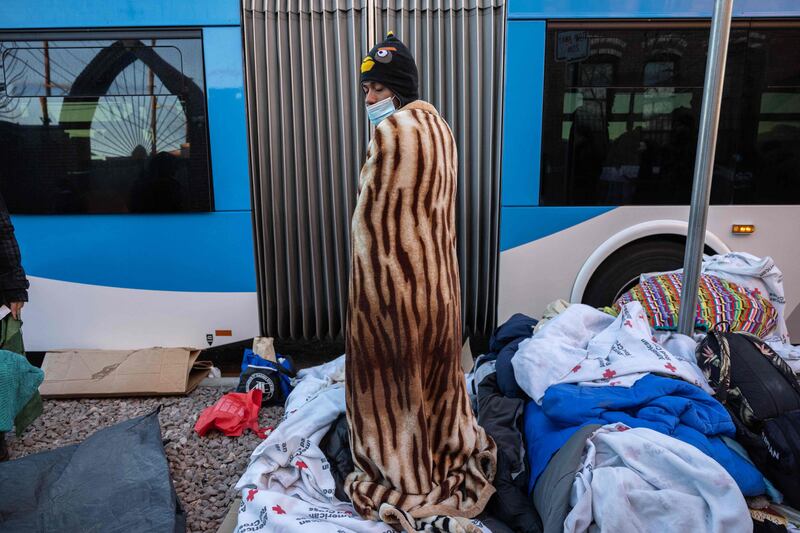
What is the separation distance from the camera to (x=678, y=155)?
4.00 meters

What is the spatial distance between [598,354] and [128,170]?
339 centimetres

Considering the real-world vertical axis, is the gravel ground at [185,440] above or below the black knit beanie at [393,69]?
below

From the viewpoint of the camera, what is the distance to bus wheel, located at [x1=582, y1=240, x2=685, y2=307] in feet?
13.6

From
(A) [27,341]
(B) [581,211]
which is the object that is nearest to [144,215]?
(A) [27,341]

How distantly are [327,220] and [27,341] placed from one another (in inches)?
95.8

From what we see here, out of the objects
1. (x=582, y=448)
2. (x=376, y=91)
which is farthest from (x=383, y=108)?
(x=582, y=448)

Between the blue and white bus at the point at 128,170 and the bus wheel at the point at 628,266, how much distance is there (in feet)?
8.59

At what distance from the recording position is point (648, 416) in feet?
7.74

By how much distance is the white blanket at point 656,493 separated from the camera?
186cm

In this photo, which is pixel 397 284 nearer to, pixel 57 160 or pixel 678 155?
pixel 678 155

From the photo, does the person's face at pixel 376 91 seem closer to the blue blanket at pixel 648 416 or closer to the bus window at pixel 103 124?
the blue blanket at pixel 648 416

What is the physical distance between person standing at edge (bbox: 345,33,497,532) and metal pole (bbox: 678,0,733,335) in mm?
1340

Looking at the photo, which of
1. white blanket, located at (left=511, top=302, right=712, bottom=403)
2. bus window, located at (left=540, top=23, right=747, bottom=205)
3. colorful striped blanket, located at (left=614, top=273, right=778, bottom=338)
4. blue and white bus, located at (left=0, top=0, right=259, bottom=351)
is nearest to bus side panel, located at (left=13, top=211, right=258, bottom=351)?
blue and white bus, located at (left=0, top=0, right=259, bottom=351)

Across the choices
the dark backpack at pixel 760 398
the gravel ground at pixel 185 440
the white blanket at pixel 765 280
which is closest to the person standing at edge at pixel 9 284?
the gravel ground at pixel 185 440
